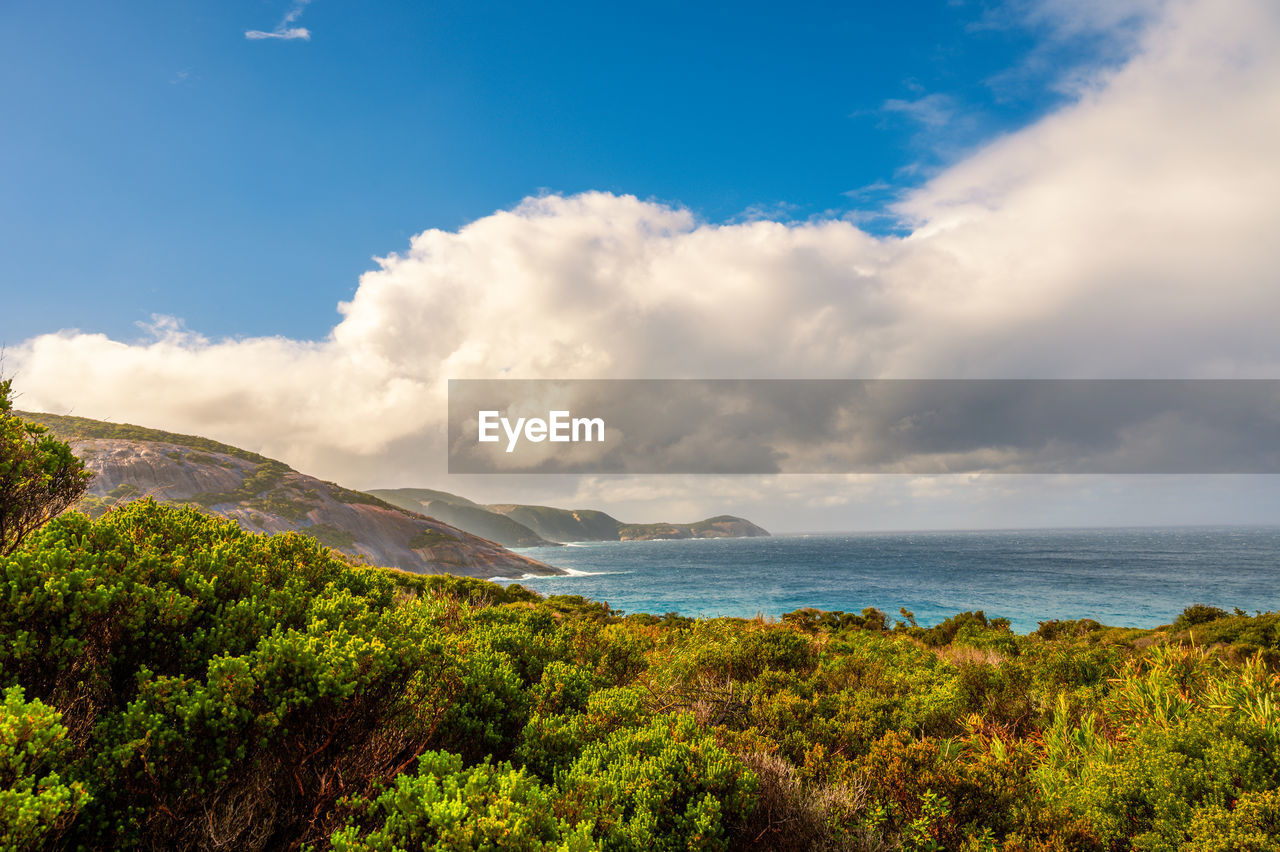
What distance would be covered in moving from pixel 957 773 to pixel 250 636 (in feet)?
22.8

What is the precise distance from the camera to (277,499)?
77.7 m

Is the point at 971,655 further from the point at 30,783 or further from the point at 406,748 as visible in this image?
the point at 30,783

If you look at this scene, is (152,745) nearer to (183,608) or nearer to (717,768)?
(183,608)

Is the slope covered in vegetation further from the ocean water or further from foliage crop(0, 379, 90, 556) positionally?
the ocean water

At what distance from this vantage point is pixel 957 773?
5.18 m

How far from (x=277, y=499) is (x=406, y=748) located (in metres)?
90.3

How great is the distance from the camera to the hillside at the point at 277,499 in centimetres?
7019

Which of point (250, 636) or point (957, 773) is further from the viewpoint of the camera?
point (957, 773)

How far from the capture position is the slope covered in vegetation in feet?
11.1

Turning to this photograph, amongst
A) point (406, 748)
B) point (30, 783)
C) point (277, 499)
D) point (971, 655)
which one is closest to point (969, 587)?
point (971, 655)

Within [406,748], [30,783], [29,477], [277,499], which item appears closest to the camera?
[30,783]

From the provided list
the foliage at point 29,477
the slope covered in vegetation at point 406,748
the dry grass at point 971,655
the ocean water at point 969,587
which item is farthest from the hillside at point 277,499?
the slope covered in vegetation at point 406,748

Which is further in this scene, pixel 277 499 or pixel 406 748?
pixel 277 499

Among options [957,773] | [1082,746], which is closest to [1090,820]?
[957,773]
